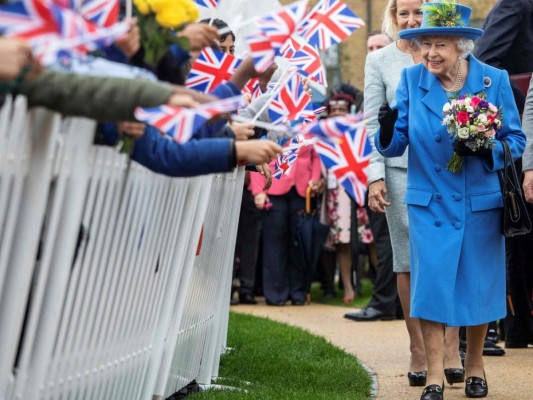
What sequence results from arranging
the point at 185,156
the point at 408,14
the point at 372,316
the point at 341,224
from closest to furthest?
the point at 185,156 → the point at 408,14 → the point at 372,316 → the point at 341,224

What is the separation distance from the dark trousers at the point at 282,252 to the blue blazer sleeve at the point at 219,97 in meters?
8.42

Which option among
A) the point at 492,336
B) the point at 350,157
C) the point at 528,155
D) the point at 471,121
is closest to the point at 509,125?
the point at 471,121

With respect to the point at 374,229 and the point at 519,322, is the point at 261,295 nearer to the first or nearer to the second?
the point at 374,229

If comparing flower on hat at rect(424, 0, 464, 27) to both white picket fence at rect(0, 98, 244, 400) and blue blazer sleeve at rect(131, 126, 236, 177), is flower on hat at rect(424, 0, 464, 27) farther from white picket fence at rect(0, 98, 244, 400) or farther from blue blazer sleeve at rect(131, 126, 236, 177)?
blue blazer sleeve at rect(131, 126, 236, 177)

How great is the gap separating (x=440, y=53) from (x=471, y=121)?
1.55 ft

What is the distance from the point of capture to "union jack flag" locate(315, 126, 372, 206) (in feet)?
14.1

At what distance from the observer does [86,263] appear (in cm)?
400

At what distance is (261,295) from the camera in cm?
1500

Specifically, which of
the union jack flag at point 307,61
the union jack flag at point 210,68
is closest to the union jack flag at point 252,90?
the union jack flag at point 307,61

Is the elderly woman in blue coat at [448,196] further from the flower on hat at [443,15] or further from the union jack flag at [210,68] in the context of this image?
the union jack flag at [210,68]

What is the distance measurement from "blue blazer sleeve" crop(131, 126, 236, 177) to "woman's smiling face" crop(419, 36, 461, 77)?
2.41 meters

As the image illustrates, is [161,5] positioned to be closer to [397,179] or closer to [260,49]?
[260,49]

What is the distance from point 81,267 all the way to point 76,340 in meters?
0.27

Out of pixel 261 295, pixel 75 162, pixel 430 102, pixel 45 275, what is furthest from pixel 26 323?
pixel 261 295
